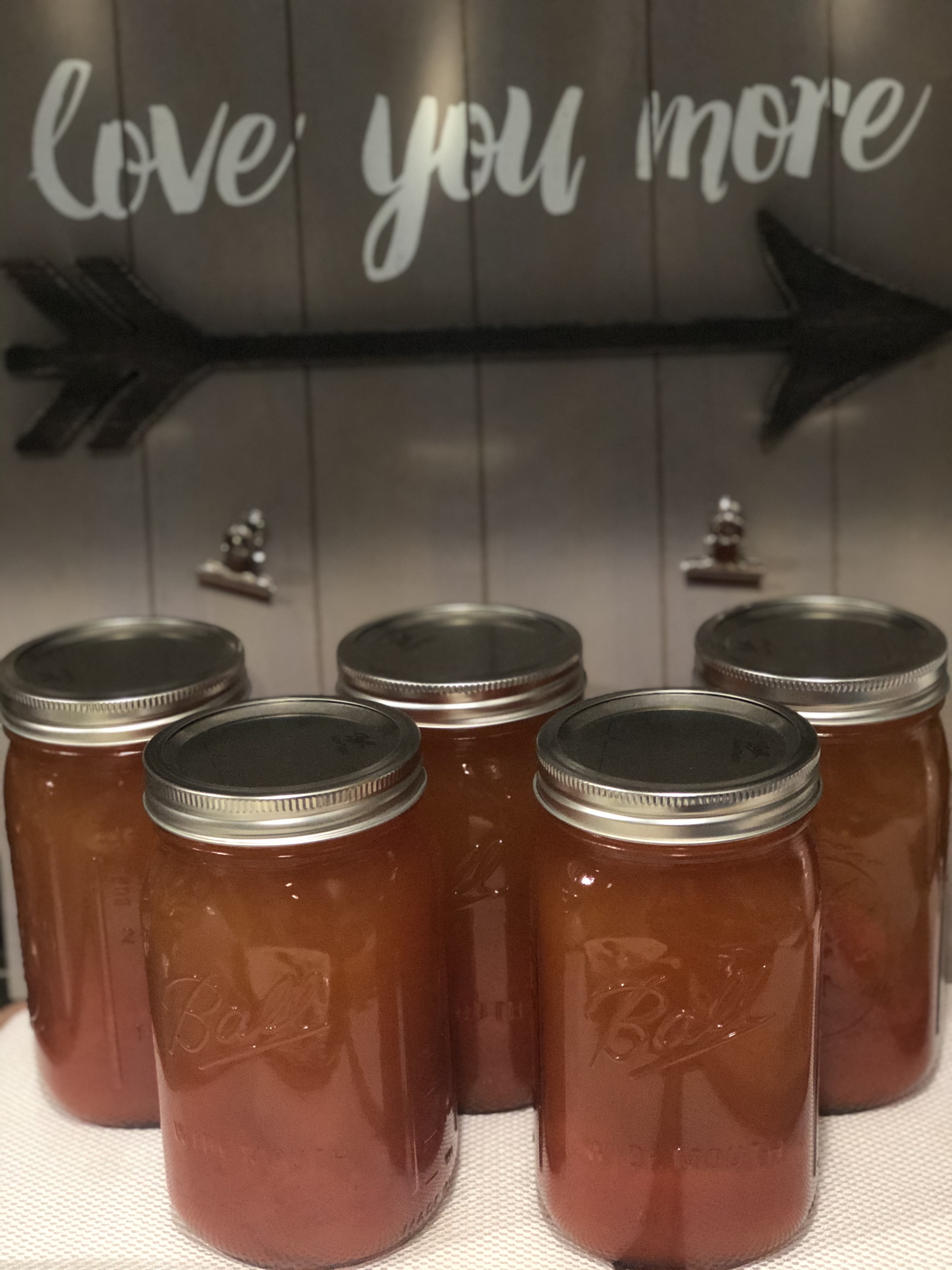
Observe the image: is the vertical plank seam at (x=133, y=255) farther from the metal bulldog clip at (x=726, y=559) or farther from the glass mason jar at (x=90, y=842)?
the metal bulldog clip at (x=726, y=559)

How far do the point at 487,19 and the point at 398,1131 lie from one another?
0.82 metres

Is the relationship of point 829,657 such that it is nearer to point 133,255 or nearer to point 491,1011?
point 491,1011

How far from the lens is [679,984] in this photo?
0.72 m

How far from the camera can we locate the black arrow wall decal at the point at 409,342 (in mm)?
1043

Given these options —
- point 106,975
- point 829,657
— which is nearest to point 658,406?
point 829,657

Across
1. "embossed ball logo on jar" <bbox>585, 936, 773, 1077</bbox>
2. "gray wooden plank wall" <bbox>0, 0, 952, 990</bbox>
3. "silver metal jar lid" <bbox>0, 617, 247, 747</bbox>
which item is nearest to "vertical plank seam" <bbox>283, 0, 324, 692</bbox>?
"gray wooden plank wall" <bbox>0, 0, 952, 990</bbox>

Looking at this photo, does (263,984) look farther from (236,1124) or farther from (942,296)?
(942,296)

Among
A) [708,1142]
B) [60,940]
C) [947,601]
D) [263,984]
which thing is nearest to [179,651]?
[60,940]

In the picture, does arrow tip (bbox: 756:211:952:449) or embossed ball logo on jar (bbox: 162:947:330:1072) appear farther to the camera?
arrow tip (bbox: 756:211:952:449)

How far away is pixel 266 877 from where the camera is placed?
0.73 m

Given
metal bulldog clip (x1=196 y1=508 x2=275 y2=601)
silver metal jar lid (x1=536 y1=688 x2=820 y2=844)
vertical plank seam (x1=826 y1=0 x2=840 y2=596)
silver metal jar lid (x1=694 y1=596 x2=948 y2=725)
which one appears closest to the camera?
silver metal jar lid (x1=536 y1=688 x2=820 y2=844)

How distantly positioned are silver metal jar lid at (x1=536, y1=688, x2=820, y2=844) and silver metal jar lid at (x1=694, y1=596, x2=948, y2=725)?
54 millimetres

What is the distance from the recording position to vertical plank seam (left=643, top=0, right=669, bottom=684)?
40.3 inches

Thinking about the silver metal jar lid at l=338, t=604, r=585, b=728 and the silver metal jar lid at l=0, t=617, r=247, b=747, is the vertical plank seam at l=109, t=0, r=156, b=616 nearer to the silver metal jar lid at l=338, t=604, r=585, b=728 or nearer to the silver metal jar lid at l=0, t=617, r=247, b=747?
the silver metal jar lid at l=0, t=617, r=247, b=747
